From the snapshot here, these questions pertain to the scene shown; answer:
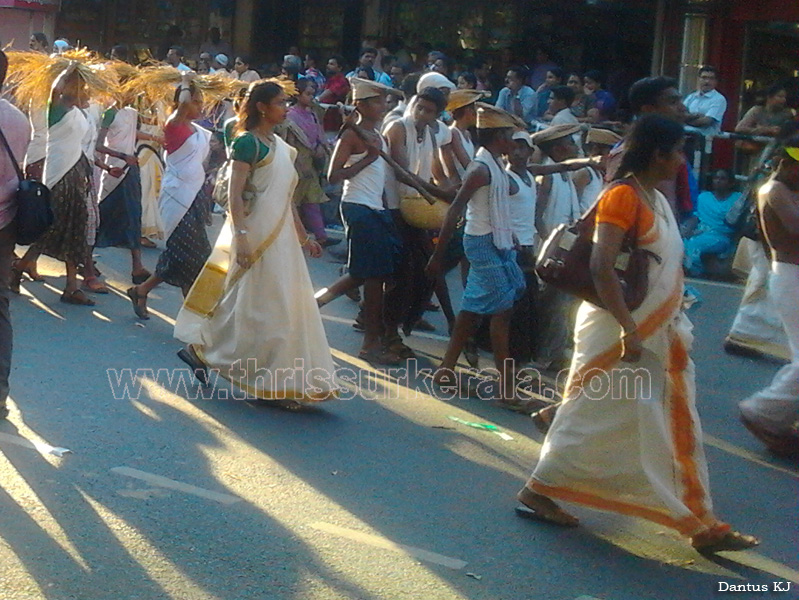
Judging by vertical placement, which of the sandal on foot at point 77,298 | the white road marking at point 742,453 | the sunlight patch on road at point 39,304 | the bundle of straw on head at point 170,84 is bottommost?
the white road marking at point 742,453

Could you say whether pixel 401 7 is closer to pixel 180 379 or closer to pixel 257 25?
pixel 257 25

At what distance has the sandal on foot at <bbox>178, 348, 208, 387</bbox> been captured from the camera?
7.08m

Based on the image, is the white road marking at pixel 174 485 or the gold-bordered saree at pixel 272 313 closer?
the white road marking at pixel 174 485

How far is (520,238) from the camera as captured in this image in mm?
7383

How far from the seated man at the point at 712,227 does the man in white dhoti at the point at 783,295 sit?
5.64m

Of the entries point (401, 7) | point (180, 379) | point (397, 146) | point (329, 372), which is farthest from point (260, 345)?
point (401, 7)

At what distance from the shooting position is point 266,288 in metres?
6.80

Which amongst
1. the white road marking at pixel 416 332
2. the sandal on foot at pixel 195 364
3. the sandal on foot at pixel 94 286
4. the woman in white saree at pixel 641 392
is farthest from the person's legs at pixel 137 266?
the woman in white saree at pixel 641 392

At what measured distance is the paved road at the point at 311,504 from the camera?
4605 mm

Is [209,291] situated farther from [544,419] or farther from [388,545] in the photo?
[388,545]

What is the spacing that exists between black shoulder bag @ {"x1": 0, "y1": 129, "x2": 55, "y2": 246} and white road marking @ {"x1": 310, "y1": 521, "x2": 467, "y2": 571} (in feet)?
7.19

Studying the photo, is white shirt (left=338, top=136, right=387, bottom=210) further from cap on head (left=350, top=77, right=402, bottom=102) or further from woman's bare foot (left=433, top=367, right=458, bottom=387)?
woman's bare foot (left=433, top=367, right=458, bottom=387)

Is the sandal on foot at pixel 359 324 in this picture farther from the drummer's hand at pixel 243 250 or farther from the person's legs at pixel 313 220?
the person's legs at pixel 313 220

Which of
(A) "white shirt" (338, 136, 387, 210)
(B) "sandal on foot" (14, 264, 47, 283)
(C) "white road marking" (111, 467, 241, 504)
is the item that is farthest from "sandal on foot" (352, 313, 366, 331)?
(C) "white road marking" (111, 467, 241, 504)
